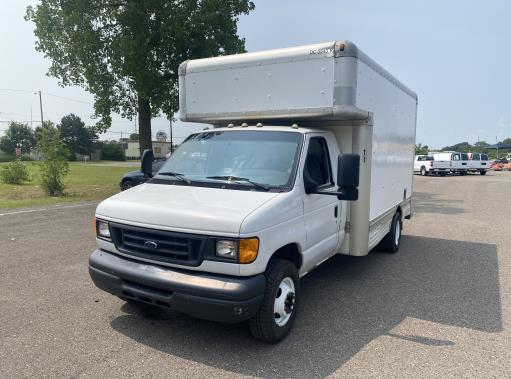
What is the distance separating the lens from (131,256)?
153 inches

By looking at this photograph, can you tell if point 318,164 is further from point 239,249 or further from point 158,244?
point 158,244

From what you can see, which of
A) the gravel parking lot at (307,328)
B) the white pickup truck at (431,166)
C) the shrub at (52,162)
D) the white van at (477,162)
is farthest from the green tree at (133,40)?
the white van at (477,162)

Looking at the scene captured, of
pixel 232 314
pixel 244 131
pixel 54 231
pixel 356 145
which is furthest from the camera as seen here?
pixel 54 231

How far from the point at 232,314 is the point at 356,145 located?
2791mm

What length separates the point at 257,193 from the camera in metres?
3.93

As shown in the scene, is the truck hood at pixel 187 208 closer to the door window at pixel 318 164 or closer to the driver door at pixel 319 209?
the driver door at pixel 319 209

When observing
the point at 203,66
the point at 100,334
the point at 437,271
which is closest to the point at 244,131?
the point at 203,66

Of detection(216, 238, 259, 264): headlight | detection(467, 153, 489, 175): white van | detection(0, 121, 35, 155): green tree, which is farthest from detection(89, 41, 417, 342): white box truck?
detection(0, 121, 35, 155): green tree

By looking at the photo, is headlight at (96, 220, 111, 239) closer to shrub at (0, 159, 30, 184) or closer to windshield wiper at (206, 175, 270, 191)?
windshield wiper at (206, 175, 270, 191)

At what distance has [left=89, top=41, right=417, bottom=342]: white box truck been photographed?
348 cm

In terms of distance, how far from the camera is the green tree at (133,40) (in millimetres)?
16219

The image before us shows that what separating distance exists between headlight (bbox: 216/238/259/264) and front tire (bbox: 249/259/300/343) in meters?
0.40

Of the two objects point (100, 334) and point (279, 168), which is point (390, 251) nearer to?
point (279, 168)

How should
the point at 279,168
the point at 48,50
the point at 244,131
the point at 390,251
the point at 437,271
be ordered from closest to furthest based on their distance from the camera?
the point at 279,168 → the point at 244,131 → the point at 437,271 → the point at 390,251 → the point at 48,50
